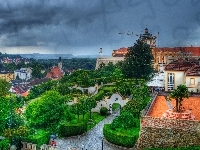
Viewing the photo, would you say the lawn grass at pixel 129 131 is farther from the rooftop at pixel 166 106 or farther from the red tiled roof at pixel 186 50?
the red tiled roof at pixel 186 50

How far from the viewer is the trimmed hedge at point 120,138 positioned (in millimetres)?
26461

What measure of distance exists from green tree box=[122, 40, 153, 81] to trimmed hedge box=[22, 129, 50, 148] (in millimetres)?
30329

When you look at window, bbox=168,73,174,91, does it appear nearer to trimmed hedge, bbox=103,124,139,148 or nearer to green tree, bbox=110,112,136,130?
green tree, bbox=110,112,136,130

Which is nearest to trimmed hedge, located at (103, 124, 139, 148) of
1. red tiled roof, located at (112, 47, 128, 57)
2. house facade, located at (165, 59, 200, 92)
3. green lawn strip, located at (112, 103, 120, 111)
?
house facade, located at (165, 59, 200, 92)

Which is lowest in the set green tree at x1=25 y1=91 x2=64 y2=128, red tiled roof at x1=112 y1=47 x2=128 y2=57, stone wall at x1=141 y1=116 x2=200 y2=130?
green tree at x1=25 y1=91 x2=64 y2=128

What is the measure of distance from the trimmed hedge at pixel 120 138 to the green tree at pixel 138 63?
1113 inches

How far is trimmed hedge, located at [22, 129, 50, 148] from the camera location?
25.0m

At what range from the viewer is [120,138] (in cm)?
2695

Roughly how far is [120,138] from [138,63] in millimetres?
29964

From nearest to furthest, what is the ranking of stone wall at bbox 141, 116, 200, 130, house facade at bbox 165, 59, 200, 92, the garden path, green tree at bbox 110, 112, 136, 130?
stone wall at bbox 141, 116, 200, 130 → the garden path → green tree at bbox 110, 112, 136, 130 → house facade at bbox 165, 59, 200, 92

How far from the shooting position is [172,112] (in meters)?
21.0

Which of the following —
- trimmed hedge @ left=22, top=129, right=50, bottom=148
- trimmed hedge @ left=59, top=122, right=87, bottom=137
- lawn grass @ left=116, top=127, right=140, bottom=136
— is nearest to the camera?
trimmed hedge @ left=22, top=129, right=50, bottom=148

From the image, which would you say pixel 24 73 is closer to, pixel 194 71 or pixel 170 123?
pixel 194 71

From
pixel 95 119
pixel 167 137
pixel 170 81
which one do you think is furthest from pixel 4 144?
pixel 170 81
